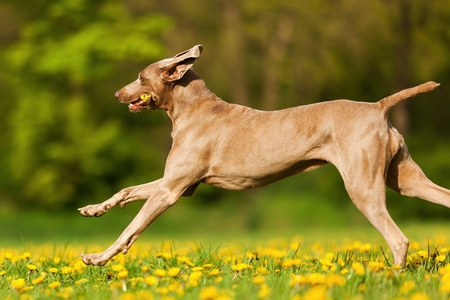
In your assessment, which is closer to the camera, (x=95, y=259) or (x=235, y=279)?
(x=235, y=279)

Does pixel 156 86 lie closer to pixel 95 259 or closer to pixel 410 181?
pixel 95 259

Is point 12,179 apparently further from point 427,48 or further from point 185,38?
point 427,48

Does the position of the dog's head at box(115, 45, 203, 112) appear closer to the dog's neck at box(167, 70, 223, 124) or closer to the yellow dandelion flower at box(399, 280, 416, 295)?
the dog's neck at box(167, 70, 223, 124)

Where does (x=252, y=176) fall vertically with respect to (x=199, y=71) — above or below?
below

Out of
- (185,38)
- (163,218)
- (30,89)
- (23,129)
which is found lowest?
(163,218)

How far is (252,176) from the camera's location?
184 inches

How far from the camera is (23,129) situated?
63.4ft

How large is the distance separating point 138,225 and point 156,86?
120cm

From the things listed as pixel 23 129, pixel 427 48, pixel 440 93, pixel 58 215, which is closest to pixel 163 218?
pixel 58 215

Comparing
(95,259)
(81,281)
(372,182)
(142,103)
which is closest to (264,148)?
(372,182)

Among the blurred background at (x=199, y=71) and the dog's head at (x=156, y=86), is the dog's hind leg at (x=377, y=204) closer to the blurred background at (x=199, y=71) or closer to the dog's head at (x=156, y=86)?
the dog's head at (x=156, y=86)

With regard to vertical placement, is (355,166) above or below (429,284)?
above

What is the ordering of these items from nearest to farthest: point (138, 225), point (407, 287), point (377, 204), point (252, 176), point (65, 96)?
point (407, 287)
point (377, 204)
point (138, 225)
point (252, 176)
point (65, 96)

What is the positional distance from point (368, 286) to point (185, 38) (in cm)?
1891
